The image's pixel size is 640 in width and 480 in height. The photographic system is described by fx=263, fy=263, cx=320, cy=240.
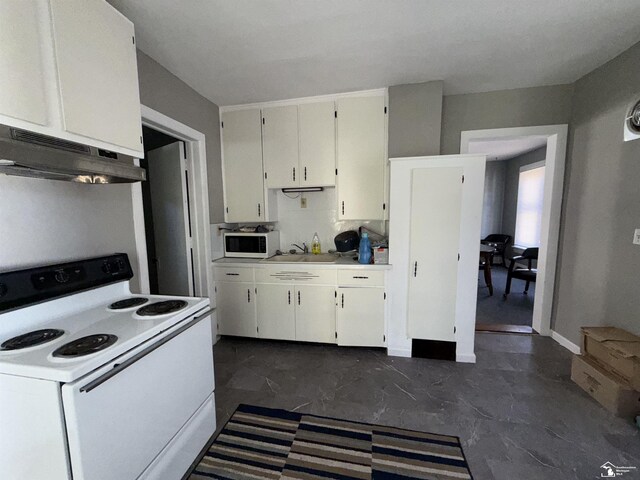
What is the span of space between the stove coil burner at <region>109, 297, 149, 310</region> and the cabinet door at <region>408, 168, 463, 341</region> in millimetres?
2102

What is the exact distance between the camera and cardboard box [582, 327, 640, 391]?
1705 millimetres

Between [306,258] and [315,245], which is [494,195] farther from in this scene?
[306,258]

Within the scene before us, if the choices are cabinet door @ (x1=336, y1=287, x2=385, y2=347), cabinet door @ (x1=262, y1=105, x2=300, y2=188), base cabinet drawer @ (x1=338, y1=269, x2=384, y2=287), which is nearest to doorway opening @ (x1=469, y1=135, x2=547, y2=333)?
cabinet door @ (x1=336, y1=287, x2=385, y2=347)

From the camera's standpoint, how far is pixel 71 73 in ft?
3.74

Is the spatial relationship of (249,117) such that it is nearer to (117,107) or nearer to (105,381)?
(117,107)

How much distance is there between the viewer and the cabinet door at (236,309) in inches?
109

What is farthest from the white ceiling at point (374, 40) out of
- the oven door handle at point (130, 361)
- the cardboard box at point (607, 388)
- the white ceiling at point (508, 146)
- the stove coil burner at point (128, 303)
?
the cardboard box at point (607, 388)

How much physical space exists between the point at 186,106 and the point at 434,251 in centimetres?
261

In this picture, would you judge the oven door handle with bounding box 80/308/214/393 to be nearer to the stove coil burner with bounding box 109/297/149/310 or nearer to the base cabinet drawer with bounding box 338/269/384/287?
the stove coil burner with bounding box 109/297/149/310

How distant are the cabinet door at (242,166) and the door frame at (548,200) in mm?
2270

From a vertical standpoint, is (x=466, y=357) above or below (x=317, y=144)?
below

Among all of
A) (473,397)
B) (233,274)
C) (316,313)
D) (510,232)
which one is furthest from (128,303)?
(510,232)

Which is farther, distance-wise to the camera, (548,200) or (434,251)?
(548,200)

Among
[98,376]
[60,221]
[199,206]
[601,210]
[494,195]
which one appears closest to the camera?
[98,376]
